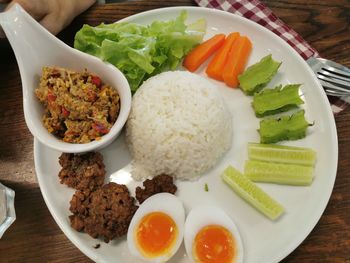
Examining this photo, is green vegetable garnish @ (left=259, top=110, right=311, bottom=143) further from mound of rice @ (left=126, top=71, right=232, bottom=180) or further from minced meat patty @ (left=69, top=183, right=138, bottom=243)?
minced meat patty @ (left=69, top=183, right=138, bottom=243)

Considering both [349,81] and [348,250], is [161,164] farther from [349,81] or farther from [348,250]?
[349,81]

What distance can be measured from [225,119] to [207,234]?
628 millimetres

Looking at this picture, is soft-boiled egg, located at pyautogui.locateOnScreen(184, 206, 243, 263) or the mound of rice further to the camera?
the mound of rice

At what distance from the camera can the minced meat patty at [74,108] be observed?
176cm

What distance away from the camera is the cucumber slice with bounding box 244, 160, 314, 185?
1825 mm

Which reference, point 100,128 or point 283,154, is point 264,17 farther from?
point 100,128

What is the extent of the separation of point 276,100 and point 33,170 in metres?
1.38

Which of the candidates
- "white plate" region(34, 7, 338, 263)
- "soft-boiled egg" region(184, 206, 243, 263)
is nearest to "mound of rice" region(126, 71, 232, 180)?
"white plate" region(34, 7, 338, 263)

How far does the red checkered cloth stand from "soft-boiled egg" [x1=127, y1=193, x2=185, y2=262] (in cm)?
121

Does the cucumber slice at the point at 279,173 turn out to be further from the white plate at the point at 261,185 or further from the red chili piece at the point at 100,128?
the red chili piece at the point at 100,128

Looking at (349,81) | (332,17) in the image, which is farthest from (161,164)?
(332,17)

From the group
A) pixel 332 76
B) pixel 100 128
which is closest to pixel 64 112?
pixel 100 128

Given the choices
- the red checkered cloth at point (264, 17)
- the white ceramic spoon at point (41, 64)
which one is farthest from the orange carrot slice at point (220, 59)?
the white ceramic spoon at point (41, 64)

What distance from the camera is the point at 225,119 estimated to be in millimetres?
1988
